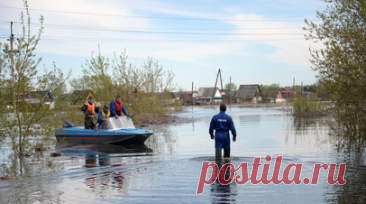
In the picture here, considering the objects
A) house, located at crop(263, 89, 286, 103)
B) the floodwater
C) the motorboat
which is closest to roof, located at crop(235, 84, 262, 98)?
house, located at crop(263, 89, 286, 103)

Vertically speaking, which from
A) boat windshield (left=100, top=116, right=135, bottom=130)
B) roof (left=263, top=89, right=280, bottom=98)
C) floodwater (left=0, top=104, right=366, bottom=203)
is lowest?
floodwater (left=0, top=104, right=366, bottom=203)

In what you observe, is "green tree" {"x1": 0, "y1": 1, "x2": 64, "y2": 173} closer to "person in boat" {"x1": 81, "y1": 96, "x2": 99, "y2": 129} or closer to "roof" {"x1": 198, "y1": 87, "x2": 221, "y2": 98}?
"person in boat" {"x1": 81, "y1": 96, "x2": 99, "y2": 129}

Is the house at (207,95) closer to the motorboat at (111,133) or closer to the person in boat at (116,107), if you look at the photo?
the motorboat at (111,133)

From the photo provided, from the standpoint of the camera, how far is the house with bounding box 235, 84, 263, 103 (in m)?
120

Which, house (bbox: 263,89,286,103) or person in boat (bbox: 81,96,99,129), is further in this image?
house (bbox: 263,89,286,103)

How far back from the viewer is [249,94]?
395ft

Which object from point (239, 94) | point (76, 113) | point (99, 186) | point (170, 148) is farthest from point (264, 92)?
point (99, 186)

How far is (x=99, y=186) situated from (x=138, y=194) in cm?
135

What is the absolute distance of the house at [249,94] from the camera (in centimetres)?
11962

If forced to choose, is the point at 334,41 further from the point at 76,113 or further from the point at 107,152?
the point at 76,113

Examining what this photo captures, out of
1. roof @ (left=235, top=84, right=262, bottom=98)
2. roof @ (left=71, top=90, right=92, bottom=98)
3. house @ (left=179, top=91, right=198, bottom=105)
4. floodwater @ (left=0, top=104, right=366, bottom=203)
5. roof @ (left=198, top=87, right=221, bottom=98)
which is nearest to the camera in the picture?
floodwater @ (left=0, top=104, right=366, bottom=203)

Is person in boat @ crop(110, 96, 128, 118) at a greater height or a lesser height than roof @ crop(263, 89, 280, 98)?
lesser

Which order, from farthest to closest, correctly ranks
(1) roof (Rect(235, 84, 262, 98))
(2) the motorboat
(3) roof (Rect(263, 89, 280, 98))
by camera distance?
(3) roof (Rect(263, 89, 280, 98)) → (1) roof (Rect(235, 84, 262, 98)) → (2) the motorboat

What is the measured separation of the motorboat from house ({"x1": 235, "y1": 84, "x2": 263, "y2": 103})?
334 ft
